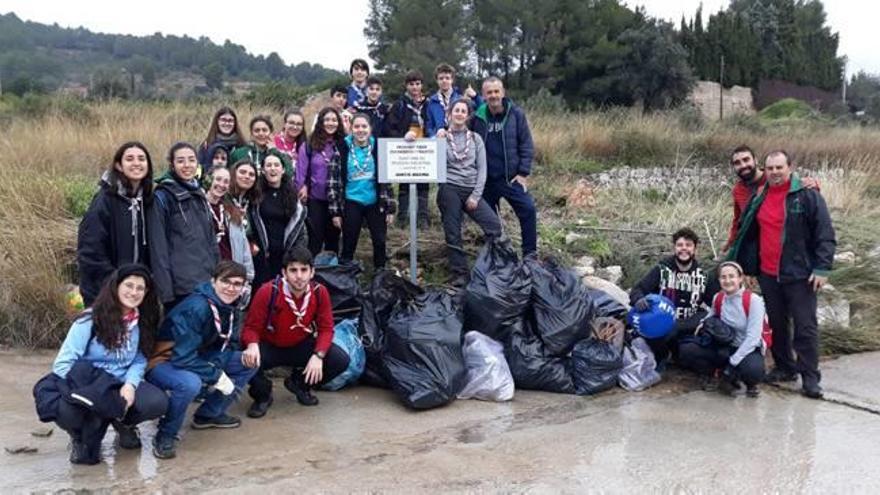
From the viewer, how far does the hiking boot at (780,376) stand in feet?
18.1

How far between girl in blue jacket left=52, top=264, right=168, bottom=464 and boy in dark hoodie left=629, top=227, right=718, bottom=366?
317cm

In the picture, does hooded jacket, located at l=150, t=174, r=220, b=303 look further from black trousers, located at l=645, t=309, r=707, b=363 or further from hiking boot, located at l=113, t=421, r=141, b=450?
black trousers, located at l=645, t=309, r=707, b=363

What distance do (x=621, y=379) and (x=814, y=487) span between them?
5.45 ft

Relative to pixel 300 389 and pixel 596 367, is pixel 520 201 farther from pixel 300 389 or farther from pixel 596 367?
pixel 300 389

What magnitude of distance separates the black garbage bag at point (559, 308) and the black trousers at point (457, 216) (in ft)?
3.03

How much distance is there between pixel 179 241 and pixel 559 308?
2439 mm

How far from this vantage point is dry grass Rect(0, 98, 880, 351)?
6.16 meters

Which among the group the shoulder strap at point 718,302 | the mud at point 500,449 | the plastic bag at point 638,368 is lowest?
the mud at point 500,449

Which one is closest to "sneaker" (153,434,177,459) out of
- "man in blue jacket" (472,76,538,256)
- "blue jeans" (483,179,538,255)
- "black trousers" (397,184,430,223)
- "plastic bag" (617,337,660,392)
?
"plastic bag" (617,337,660,392)

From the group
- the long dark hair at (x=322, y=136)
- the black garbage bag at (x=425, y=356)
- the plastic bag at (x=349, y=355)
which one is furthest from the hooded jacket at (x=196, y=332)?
the long dark hair at (x=322, y=136)

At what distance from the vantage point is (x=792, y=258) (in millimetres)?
5281

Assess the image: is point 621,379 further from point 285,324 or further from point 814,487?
point 285,324

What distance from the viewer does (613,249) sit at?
7.55m

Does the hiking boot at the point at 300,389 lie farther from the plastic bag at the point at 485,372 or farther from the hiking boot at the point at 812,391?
the hiking boot at the point at 812,391
